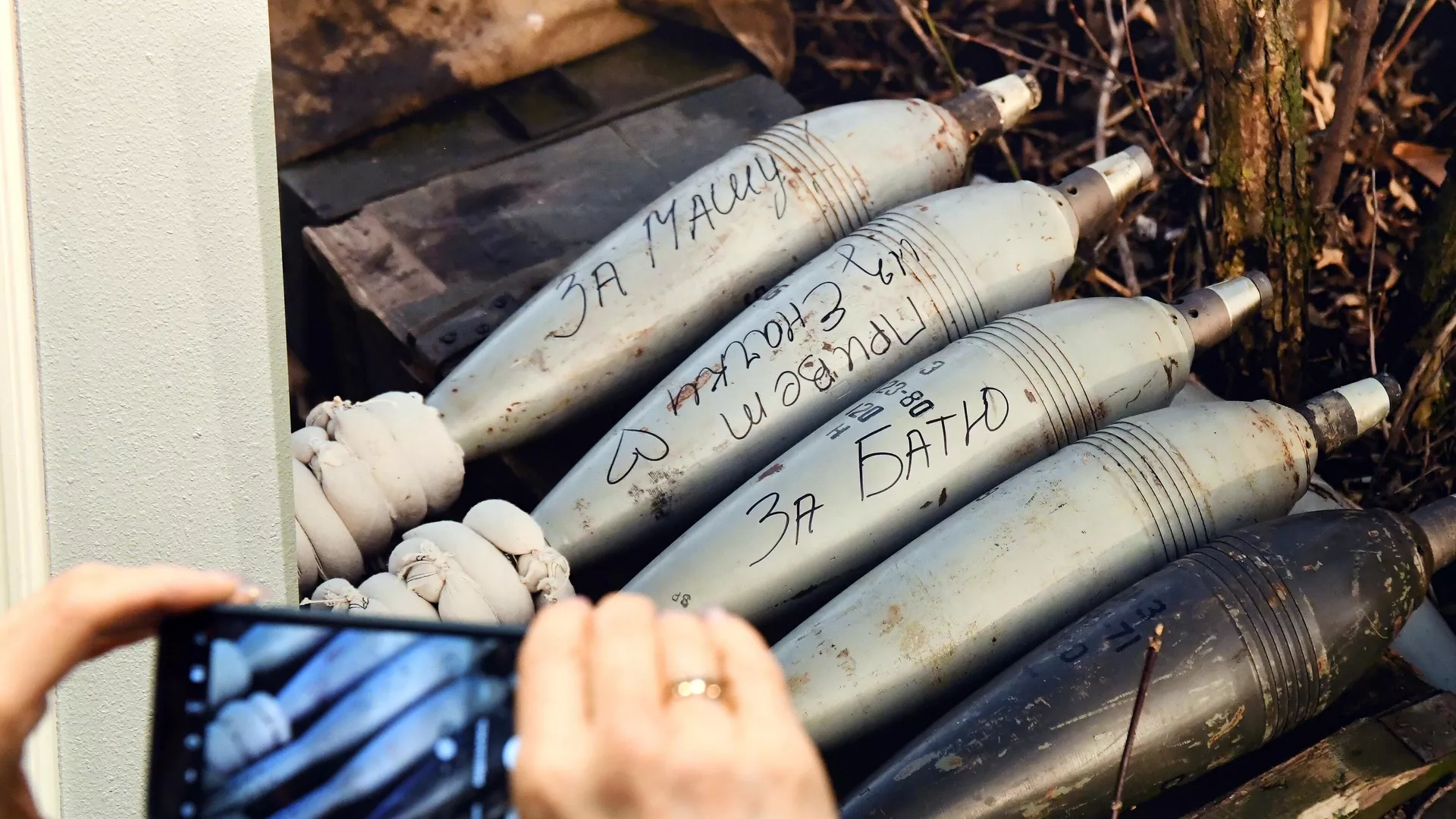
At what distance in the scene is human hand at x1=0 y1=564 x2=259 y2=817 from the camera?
0.36 metres

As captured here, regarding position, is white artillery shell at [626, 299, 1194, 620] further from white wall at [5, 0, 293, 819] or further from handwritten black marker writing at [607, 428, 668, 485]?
white wall at [5, 0, 293, 819]

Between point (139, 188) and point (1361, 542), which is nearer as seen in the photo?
point (139, 188)

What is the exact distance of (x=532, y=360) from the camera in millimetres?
926

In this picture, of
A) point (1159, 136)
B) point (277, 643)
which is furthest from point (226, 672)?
point (1159, 136)

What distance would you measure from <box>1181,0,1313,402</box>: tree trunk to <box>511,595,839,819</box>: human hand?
84 centimetres

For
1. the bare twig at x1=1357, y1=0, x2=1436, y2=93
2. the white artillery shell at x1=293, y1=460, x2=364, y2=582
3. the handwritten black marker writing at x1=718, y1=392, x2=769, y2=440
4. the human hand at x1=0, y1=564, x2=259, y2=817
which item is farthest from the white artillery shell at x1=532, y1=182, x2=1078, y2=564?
the human hand at x1=0, y1=564, x2=259, y2=817

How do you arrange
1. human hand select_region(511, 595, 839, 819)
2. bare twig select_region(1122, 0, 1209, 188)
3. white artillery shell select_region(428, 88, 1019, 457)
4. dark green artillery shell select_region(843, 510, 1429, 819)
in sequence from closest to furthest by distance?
human hand select_region(511, 595, 839, 819) → dark green artillery shell select_region(843, 510, 1429, 819) → white artillery shell select_region(428, 88, 1019, 457) → bare twig select_region(1122, 0, 1209, 188)

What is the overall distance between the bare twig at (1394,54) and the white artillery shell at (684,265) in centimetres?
41

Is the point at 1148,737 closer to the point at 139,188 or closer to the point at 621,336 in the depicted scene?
the point at 621,336

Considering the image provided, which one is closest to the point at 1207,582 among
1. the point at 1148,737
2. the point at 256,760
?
the point at 1148,737

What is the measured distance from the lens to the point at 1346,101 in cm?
104

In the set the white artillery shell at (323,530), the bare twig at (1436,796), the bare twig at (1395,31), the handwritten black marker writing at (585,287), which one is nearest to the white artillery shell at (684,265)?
the handwritten black marker writing at (585,287)

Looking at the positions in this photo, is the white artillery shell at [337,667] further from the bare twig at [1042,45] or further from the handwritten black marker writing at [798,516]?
the bare twig at [1042,45]

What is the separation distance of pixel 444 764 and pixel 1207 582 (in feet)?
1.65
